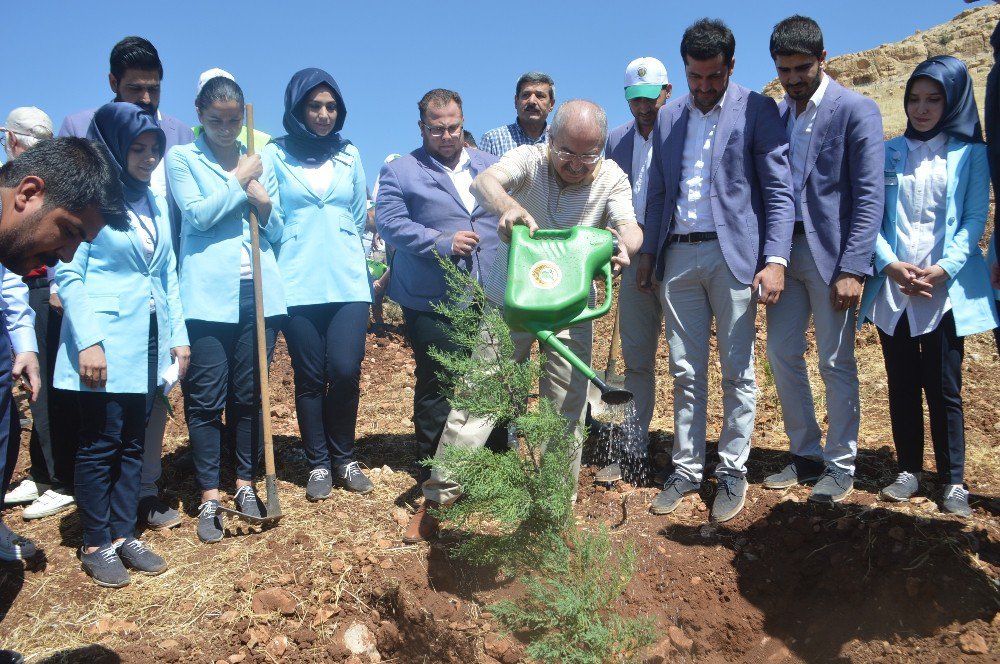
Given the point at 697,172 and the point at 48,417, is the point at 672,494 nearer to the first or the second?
the point at 697,172

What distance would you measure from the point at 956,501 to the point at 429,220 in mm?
2819

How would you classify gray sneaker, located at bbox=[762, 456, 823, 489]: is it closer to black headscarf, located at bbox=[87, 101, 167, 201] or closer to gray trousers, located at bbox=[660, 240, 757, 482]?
gray trousers, located at bbox=[660, 240, 757, 482]

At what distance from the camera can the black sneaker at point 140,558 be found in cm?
342

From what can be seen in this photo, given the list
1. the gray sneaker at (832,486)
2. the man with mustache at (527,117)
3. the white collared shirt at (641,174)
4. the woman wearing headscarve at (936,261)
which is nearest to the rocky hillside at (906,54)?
the man with mustache at (527,117)

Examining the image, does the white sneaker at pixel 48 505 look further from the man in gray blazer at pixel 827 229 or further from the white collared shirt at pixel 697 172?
the man in gray blazer at pixel 827 229

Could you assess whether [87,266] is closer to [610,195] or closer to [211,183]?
[211,183]

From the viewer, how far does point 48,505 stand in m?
3.97

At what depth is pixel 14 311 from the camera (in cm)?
354

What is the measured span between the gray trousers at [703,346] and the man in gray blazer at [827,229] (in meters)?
0.24

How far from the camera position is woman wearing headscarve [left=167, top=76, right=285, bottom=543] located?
370 centimetres

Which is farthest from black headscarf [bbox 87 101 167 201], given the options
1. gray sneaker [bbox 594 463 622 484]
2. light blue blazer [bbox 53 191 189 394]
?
gray sneaker [bbox 594 463 622 484]

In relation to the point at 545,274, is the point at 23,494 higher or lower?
lower

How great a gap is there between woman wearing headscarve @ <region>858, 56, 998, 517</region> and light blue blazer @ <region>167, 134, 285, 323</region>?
9.78ft

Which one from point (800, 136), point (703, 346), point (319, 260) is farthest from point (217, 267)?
point (800, 136)
